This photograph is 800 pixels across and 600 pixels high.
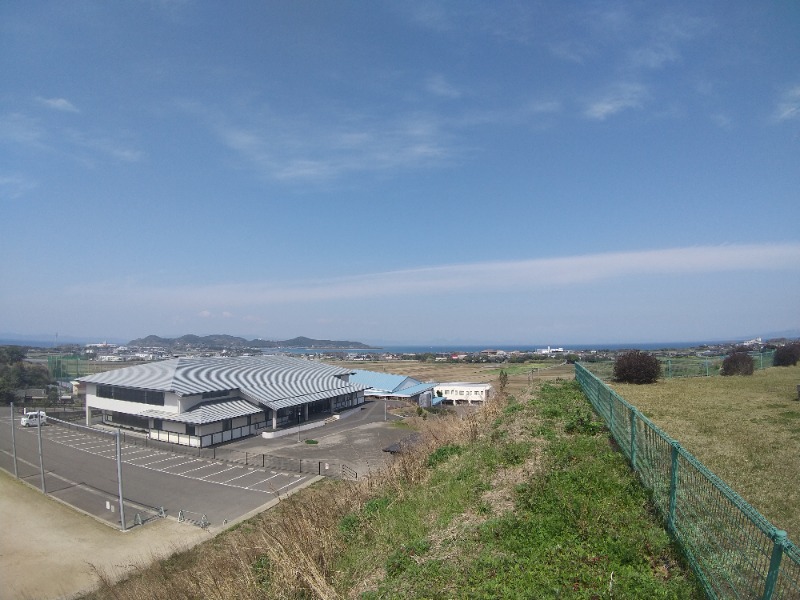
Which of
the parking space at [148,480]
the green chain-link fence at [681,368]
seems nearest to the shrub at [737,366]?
the green chain-link fence at [681,368]

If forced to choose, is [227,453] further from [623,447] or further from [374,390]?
[374,390]

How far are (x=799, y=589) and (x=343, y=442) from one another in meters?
31.6

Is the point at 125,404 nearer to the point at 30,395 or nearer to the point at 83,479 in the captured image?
the point at 83,479

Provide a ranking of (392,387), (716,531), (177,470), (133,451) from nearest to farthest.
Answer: (716,531)
(177,470)
(133,451)
(392,387)

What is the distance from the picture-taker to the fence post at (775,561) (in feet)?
9.44

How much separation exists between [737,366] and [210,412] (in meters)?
31.4

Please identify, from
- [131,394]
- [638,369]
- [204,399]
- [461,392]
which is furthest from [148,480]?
[461,392]

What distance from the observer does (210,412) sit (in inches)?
1260

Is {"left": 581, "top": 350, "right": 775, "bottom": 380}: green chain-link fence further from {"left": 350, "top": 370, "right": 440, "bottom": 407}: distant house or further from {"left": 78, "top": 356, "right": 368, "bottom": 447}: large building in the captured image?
{"left": 350, "top": 370, "right": 440, "bottom": 407}: distant house

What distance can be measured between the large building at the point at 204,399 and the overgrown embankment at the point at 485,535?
22417mm

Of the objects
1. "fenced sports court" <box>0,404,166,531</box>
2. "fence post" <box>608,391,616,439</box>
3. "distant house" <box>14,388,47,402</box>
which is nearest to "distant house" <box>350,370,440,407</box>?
"fenced sports court" <box>0,404,166,531</box>

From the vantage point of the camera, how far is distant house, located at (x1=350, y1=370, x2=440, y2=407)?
5650 cm

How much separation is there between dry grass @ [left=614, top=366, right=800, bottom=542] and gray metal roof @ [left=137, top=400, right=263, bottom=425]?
87.0 ft

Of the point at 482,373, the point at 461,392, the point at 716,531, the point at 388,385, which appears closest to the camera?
the point at 716,531
